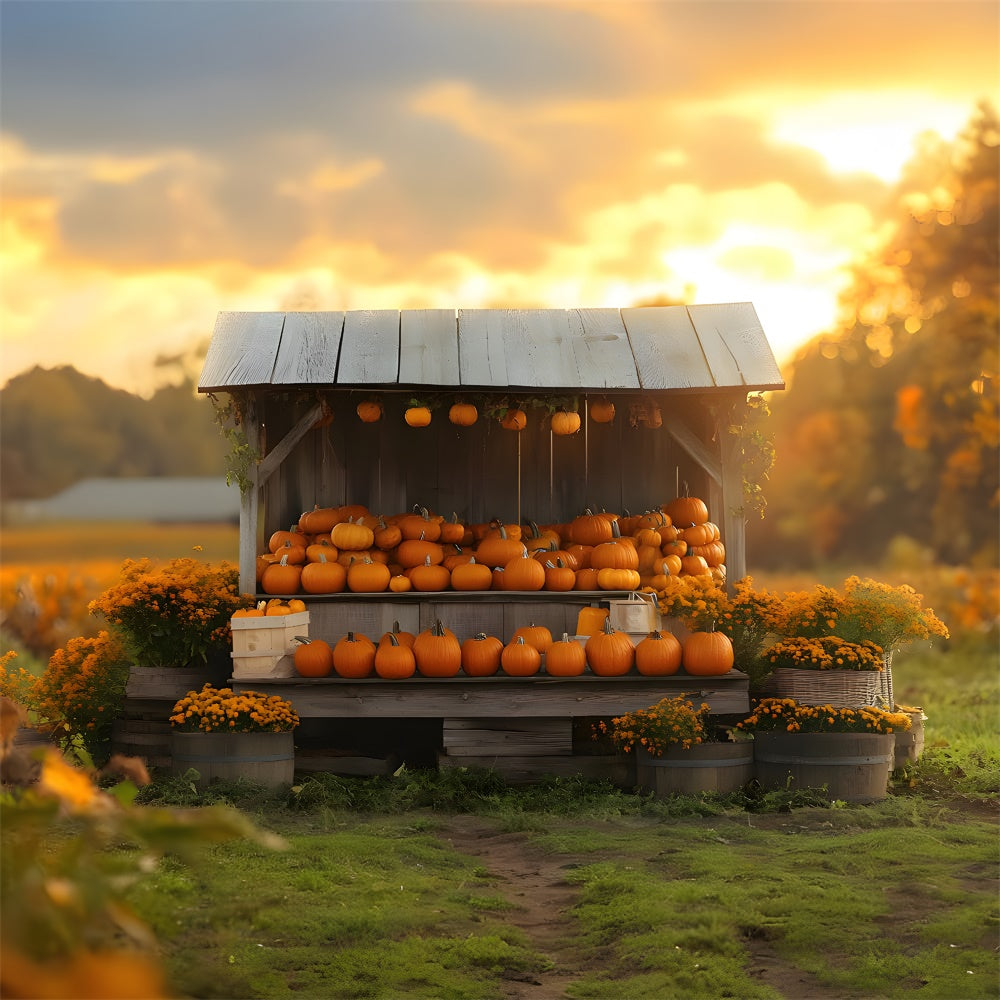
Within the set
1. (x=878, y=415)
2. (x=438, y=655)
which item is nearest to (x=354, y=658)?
(x=438, y=655)

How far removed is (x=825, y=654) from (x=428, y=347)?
3.66 meters

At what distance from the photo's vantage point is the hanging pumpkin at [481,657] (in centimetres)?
802

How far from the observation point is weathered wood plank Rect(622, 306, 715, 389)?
28.5 ft

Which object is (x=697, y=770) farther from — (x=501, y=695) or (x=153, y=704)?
(x=153, y=704)

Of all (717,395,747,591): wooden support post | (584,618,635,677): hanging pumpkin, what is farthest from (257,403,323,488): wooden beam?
(717,395,747,591): wooden support post

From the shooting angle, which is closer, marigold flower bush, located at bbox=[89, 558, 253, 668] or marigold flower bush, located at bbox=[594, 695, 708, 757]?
marigold flower bush, located at bbox=[594, 695, 708, 757]


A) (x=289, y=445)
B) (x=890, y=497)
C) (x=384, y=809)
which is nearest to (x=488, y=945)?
(x=384, y=809)

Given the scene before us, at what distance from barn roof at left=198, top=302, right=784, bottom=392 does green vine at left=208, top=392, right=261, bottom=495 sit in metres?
0.28

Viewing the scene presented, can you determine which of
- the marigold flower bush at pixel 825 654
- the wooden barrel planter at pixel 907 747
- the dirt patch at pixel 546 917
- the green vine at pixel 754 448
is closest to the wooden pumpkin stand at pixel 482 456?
the green vine at pixel 754 448

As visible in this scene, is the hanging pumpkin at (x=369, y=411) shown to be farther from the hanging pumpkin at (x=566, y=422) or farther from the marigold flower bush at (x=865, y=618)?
the marigold flower bush at (x=865, y=618)

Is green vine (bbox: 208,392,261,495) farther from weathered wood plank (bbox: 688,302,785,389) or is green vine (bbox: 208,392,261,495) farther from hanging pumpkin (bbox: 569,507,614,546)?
weathered wood plank (bbox: 688,302,785,389)

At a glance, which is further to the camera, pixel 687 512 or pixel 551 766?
pixel 687 512

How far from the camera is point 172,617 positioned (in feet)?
27.4

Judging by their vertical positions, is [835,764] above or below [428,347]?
below
